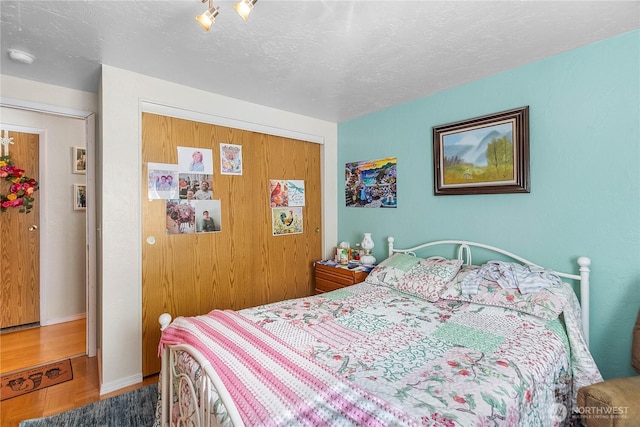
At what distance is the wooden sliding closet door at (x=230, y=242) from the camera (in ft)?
8.23

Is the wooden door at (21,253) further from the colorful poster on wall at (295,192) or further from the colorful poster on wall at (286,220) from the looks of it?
the colorful poster on wall at (295,192)

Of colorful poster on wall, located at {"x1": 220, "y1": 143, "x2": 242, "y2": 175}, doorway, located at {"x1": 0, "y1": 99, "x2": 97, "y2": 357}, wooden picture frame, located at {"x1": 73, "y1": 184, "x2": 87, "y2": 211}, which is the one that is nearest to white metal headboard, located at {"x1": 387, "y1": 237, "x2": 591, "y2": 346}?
colorful poster on wall, located at {"x1": 220, "y1": 143, "x2": 242, "y2": 175}

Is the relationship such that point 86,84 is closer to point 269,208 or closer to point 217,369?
point 269,208

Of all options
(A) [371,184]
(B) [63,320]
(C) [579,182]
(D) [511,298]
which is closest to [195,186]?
(A) [371,184]

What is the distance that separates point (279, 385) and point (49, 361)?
2909 millimetres

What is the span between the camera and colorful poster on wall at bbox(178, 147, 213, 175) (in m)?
2.66

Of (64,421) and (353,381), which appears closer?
(353,381)

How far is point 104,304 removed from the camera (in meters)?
2.25

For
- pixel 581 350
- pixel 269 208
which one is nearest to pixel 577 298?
pixel 581 350

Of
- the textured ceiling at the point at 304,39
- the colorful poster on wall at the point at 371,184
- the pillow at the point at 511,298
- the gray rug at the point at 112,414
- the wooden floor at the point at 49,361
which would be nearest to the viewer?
the textured ceiling at the point at 304,39

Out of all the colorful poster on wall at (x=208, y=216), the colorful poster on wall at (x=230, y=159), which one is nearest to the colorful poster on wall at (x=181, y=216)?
the colorful poster on wall at (x=208, y=216)

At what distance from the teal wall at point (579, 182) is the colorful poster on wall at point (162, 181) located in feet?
7.89

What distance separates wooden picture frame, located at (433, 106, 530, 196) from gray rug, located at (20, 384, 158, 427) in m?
2.84

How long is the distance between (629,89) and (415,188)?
5.17 feet
